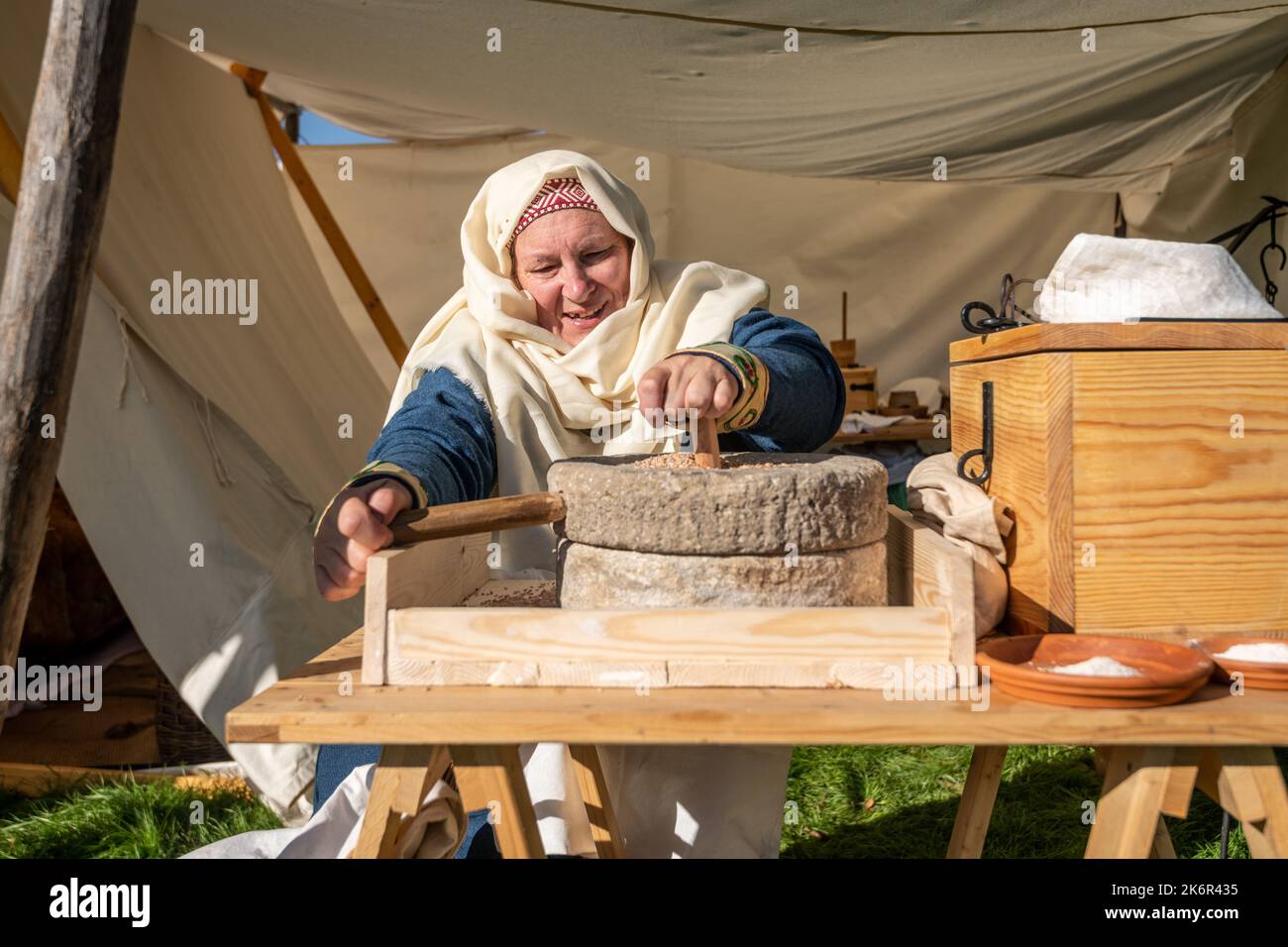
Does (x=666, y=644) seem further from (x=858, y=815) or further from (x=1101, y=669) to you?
(x=858, y=815)

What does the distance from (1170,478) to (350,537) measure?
1064 millimetres

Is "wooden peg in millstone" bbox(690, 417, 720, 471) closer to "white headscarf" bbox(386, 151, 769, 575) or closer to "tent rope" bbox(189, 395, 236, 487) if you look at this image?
"white headscarf" bbox(386, 151, 769, 575)

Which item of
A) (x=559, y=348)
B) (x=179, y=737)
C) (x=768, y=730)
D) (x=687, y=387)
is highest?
(x=559, y=348)

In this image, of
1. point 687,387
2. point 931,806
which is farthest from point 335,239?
point 687,387

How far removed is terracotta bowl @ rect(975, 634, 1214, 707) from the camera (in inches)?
40.9

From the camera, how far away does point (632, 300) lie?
2125 mm

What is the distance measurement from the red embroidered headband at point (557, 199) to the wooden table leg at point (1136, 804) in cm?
148

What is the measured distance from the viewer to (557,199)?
2.12 m

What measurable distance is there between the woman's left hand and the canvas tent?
1671 millimetres

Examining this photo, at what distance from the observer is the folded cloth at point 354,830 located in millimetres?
1444

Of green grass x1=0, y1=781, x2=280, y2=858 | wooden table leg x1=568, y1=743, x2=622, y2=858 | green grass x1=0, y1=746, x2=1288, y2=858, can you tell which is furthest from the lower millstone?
green grass x1=0, y1=781, x2=280, y2=858

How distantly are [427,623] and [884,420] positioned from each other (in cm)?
386

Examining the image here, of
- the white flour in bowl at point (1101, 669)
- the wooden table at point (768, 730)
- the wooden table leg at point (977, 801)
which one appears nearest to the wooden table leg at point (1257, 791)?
the wooden table at point (768, 730)
